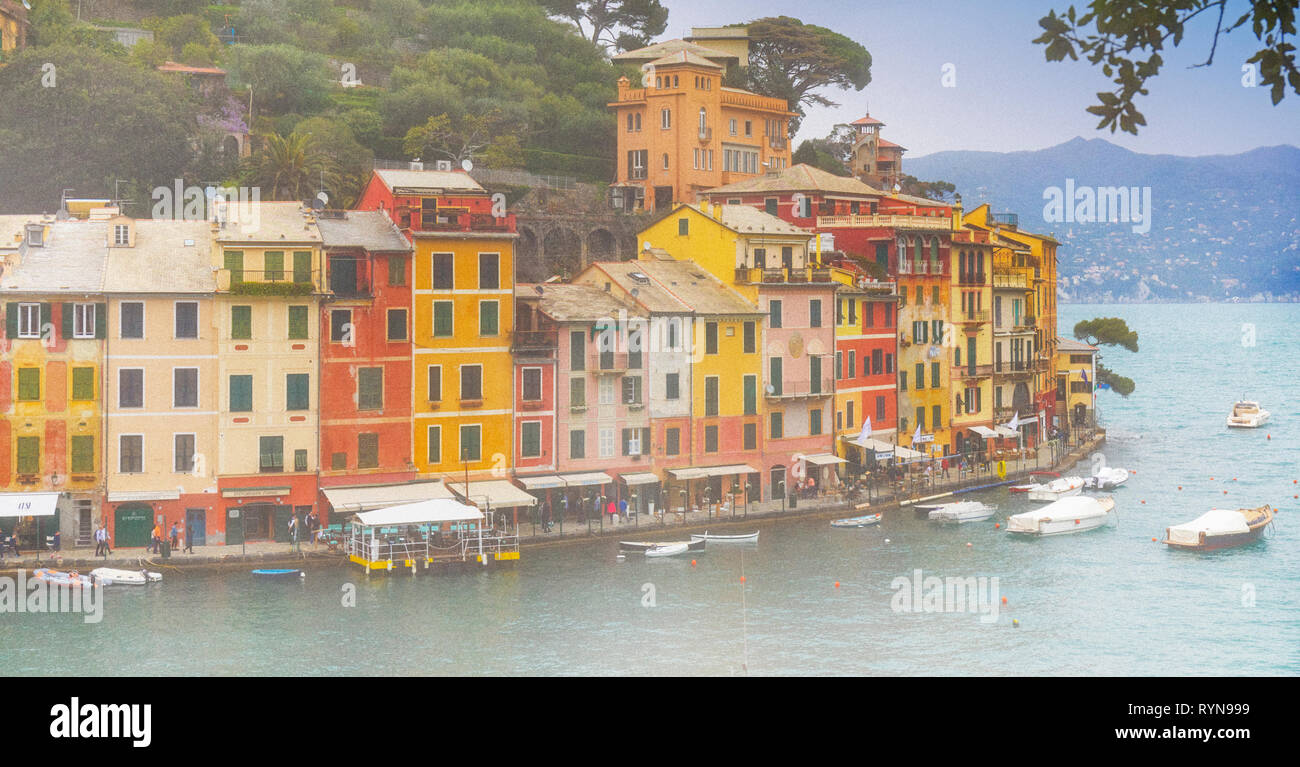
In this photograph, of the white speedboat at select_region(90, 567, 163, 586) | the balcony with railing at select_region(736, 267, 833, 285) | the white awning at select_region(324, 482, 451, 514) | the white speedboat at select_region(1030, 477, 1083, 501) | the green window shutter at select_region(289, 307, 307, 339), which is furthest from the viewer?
the white speedboat at select_region(1030, 477, 1083, 501)

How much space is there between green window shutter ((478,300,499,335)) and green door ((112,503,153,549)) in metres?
7.94

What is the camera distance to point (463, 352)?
107 ft

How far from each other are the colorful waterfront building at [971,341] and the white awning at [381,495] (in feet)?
63.0

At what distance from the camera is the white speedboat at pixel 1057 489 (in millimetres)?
40156

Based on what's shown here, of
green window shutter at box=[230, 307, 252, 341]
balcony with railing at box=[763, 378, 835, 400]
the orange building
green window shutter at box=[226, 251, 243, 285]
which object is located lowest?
balcony with railing at box=[763, 378, 835, 400]

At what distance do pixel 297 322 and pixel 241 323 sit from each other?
1.11 m

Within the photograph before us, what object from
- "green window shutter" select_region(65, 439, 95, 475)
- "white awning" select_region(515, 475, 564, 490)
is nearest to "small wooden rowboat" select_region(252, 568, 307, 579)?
"green window shutter" select_region(65, 439, 95, 475)

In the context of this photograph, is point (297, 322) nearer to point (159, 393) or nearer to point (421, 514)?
point (159, 393)

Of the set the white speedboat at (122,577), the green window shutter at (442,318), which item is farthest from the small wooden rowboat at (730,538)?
the white speedboat at (122,577)

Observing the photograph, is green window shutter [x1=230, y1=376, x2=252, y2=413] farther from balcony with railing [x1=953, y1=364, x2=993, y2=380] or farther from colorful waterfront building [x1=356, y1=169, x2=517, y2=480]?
balcony with railing [x1=953, y1=364, x2=993, y2=380]

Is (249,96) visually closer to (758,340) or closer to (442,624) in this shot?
(758,340)

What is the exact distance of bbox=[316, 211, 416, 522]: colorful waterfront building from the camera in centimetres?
3098

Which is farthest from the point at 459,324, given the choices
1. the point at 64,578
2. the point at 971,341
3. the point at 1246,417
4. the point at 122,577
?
the point at 1246,417

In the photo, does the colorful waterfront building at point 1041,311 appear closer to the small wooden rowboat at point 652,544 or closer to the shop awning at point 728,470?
the shop awning at point 728,470
